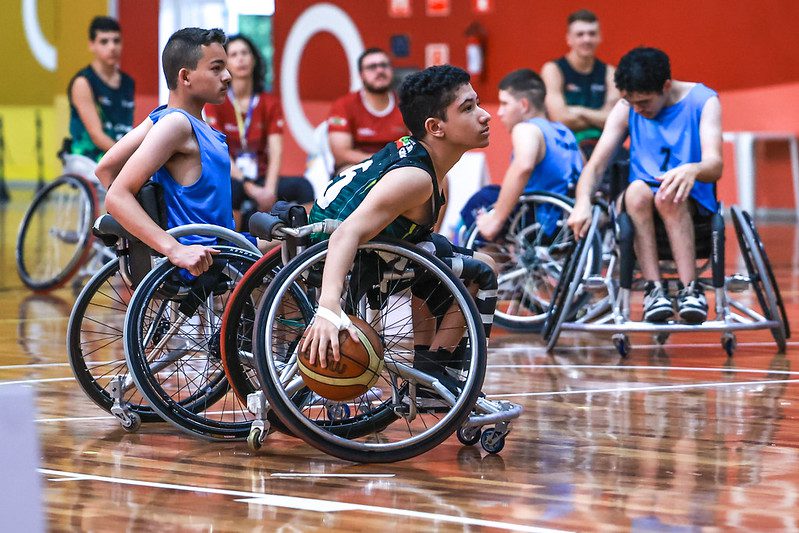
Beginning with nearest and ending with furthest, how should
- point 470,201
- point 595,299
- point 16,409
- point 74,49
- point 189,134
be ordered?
1. point 16,409
2. point 189,134
3. point 470,201
4. point 595,299
5. point 74,49

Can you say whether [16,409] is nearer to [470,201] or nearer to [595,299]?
[470,201]

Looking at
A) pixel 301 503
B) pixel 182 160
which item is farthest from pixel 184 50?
pixel 301 503

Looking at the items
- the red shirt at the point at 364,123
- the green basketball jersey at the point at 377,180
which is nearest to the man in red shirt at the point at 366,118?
the red shirt at the point at 364,123

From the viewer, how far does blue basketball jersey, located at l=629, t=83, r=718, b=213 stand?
448cm

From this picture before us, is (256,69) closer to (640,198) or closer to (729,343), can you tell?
(640,198)

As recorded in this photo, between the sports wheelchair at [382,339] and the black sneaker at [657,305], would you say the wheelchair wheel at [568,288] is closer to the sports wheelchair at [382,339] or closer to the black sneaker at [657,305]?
the black sneaker at [657,305]

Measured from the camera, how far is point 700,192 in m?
4.46

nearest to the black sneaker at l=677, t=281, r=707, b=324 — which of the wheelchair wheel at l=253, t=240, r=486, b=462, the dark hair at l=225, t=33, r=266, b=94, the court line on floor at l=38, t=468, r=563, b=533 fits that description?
the wheelchair wheel at l=253, t=240, r=486, b=462

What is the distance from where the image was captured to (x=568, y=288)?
4.65 metres

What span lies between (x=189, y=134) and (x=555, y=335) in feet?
5.84

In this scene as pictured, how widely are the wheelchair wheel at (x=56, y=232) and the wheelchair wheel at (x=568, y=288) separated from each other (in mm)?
2458

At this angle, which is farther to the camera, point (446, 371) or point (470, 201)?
point (470, 201)

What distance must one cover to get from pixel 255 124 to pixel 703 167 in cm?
279

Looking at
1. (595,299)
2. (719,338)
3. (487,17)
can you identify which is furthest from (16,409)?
(487,17)
